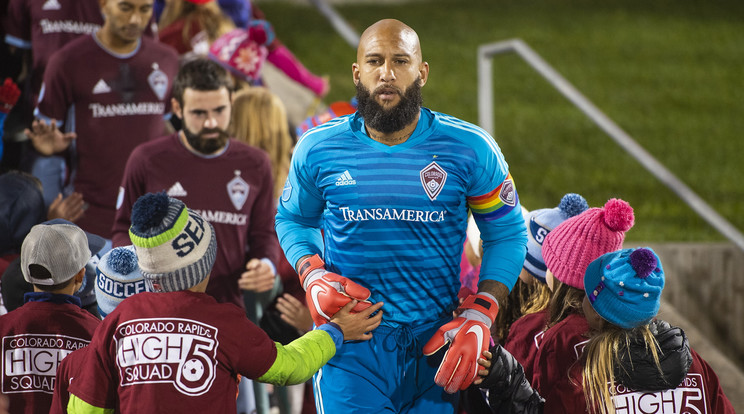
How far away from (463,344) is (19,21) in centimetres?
437

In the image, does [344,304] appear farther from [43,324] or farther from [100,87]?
[100,87]

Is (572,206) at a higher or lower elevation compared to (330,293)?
higher

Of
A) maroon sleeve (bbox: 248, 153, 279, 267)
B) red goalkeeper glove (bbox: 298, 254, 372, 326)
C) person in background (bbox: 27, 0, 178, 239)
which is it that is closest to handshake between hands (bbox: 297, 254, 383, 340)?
red goalkeeper glove (bbox: 298, 254, 372, 326)

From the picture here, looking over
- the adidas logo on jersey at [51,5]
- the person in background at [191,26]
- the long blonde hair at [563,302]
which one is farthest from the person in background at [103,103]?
the long blonde hair at [563,302]

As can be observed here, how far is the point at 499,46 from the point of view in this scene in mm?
8000

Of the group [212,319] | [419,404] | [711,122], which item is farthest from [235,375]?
[711,122]

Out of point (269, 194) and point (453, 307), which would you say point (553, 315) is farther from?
point (269, 194)

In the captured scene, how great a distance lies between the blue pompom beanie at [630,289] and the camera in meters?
3.26

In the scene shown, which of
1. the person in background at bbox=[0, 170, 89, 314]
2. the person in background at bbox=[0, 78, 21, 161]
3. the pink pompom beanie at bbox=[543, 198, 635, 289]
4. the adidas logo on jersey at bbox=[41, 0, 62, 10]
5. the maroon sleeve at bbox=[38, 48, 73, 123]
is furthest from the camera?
the adidas logo on jersey at bbox=[41, 0, 62, 10]

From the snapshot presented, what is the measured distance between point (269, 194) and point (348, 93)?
800cm

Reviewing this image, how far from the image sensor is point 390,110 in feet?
10.9

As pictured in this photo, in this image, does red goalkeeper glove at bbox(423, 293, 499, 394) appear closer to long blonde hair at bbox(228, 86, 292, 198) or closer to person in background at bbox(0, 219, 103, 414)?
person in background at bbox(0, 219, 103, 414)

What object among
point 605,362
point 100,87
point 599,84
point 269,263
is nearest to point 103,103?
point 100,87

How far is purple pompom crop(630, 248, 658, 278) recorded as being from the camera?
→ 10.7ft
